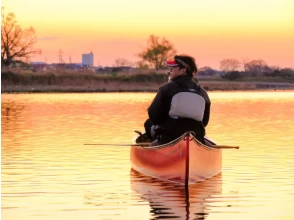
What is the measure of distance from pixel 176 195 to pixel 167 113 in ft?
5.93

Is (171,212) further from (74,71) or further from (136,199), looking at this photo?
(74,71)

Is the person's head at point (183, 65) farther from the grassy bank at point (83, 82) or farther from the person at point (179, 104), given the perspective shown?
the grassy bank at point (83, 82)

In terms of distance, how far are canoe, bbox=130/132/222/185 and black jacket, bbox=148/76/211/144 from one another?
0.86ft

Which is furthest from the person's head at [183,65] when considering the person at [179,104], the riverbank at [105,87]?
the riverbank at [105,87]

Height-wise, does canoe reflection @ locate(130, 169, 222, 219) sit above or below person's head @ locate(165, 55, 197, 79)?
below

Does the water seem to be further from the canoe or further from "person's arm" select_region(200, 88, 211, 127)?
"person's arm" select_region(200, 88, 211, 127)

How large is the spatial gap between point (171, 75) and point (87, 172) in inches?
101

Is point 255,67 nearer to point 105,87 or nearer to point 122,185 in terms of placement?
point 105,87

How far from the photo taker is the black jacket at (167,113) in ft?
49.2

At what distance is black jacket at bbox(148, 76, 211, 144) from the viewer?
14992mm

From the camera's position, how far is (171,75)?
15.3m


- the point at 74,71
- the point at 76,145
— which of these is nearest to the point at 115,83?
the point at 74,71

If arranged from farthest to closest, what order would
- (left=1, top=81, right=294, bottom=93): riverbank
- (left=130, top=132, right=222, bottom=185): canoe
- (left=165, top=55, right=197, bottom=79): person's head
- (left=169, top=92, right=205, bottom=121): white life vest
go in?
(left=1, top=81, right=294, bottom=93): riverbank, (left=165, top=55, right=197, bottom=79): person's head, (left=169, top=92, right=205, bottom=121): white life vest, (left=130, top=132, right=222, bottom=185): canoe

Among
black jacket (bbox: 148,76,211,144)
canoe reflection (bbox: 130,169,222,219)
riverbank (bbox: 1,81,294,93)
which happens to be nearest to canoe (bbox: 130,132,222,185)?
canoe reflection (bbox: 130,169,222,219)
